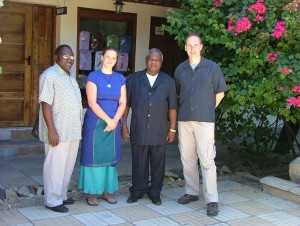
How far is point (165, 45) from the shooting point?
368 inches

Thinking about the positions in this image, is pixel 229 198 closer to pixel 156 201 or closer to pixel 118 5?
pixel 156 201

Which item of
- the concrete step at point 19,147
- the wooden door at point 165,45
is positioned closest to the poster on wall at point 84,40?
the wooden door at point 165,45

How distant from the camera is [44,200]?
17.2 ft

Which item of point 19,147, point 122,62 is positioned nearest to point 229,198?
point 19,147

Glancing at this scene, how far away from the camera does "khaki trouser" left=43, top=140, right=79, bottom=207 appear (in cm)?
480

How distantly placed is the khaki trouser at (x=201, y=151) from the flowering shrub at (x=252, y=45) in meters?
0.70

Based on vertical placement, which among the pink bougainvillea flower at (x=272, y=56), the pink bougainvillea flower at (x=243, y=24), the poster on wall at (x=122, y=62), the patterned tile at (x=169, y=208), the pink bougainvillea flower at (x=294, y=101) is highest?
the pink bougainvillea flower at (x=243, y=24)

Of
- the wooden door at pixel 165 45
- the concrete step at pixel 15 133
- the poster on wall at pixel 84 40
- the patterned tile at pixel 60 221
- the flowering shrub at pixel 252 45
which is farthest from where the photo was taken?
the wooden door at pixel 165 45

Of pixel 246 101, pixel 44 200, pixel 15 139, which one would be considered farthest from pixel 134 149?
pixel 15 139

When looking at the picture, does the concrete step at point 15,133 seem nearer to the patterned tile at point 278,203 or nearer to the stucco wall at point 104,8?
the stucco wall at point 104,8

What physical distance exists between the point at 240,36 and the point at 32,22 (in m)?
3.82

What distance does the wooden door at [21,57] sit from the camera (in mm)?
7695

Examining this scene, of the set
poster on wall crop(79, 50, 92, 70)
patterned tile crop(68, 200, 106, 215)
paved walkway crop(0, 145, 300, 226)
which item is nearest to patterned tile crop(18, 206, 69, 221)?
paved walkway crop(0, 145, 300, 226)

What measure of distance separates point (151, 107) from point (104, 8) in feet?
12.4
